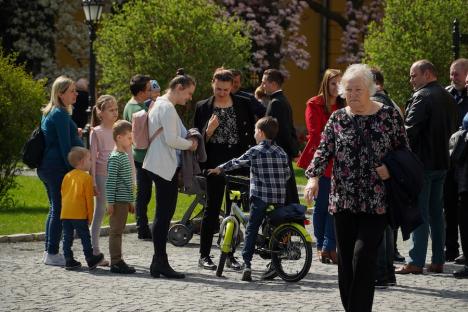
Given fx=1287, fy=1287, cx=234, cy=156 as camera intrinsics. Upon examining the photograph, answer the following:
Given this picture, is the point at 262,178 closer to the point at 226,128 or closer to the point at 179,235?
the point at 226,128

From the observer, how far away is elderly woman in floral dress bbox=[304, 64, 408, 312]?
8.54m

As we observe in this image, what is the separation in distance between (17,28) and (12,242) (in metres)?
20.4

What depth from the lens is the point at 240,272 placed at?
39.2ft

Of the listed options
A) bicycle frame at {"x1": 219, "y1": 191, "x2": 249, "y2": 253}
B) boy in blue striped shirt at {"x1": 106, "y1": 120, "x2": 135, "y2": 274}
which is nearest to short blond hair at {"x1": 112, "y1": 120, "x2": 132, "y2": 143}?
boy in blue striped shirt at {"x1": 106, "y1": 120, "x2": 135, "y2": 274}

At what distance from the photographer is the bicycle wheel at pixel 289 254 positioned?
11.3 metres

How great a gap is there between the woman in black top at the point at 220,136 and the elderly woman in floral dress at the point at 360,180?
334 cm

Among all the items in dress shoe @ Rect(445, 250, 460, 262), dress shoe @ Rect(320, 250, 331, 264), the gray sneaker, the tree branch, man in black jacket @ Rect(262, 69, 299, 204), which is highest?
the tree branch

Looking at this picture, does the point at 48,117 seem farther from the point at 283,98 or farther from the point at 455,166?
the point at 455,166

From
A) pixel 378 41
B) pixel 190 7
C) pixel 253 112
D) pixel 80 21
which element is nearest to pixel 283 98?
pixel 253 112

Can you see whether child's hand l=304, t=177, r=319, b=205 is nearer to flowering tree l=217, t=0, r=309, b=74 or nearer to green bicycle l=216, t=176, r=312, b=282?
green bicycle l=216, t=176, r=312, b=282

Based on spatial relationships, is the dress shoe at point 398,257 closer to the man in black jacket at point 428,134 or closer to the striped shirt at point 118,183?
the man in black jacket at point 428,134

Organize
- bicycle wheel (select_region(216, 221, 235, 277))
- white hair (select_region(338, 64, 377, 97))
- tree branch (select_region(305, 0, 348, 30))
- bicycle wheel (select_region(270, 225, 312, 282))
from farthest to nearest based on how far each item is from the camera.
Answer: tree branch (select_region(305, 0, 348, 30)) < bicycle wheel (select_region(216, 221, 235, 277)) < bicycle wheel (select_region(270, 225, 312, 282)) < white hair (select_region(338, 64, 377, 97))

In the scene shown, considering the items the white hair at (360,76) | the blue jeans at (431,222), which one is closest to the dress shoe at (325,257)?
the blue jeans at (431,222)

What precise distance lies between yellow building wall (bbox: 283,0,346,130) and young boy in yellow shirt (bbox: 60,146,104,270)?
2821 centimetres
